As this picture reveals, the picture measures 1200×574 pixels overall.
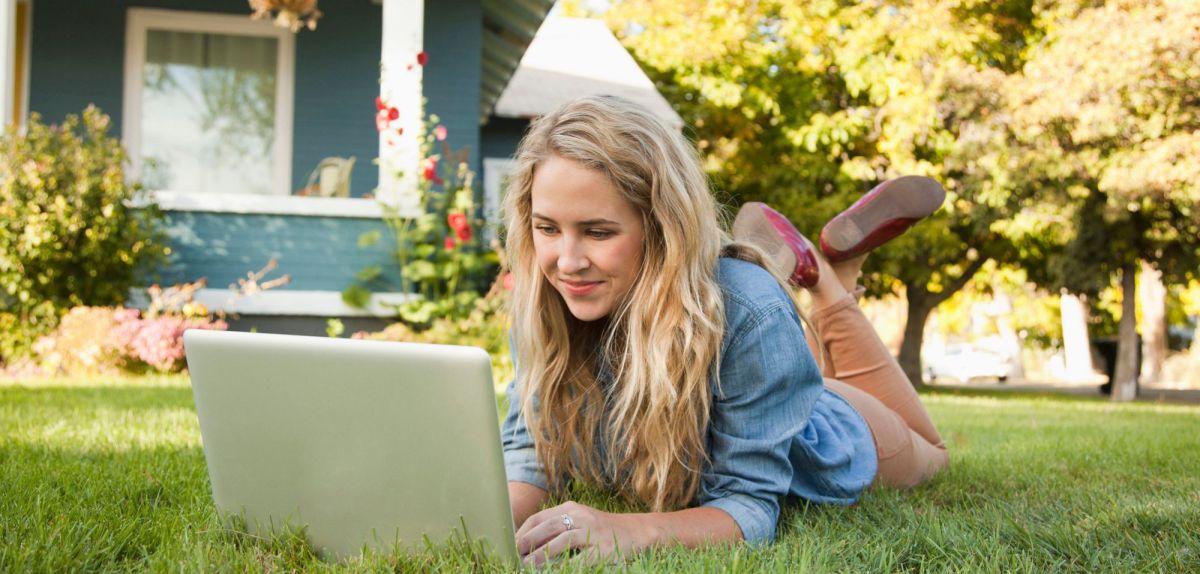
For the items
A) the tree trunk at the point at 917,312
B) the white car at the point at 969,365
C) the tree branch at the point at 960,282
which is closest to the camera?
the tree branch at the point at 960,282

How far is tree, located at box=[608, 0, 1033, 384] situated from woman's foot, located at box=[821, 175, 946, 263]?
947 cm

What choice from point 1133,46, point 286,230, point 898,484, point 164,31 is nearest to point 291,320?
point 286,230

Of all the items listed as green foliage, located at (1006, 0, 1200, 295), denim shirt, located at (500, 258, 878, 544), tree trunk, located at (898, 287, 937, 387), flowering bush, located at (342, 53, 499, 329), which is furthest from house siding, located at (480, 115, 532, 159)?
denim shirt, located at (500, 258, 878, 544)

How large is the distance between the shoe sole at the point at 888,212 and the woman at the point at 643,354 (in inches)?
43.7

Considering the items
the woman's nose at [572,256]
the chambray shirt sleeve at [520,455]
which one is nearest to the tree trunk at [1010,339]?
the chambray shirt sleeve at [520,455]

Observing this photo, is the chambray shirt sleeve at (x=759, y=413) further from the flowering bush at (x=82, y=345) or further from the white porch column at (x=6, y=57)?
the white porch column at (x=6, y=57)

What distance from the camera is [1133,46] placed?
34.6 feet

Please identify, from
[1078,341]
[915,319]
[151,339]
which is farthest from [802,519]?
[1078,341]

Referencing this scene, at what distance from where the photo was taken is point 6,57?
7.93 metres

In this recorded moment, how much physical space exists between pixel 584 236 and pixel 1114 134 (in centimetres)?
1074

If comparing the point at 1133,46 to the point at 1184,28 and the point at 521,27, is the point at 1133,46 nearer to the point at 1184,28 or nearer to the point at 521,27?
the point at 1184,28

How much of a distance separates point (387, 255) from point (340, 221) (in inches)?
19.0

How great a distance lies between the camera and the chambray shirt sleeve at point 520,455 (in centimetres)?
260

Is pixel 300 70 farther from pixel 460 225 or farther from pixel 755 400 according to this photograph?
pixel 755 400
